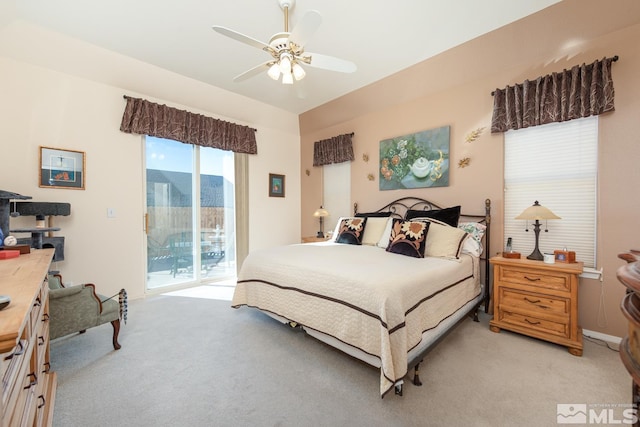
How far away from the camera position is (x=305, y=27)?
1.85 m

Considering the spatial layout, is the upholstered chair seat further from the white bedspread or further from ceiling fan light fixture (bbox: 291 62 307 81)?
ceiling fan light fixture (bbox: 291 62 307 81)

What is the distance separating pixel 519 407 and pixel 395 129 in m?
3.36

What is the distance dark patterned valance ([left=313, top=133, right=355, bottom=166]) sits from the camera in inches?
175

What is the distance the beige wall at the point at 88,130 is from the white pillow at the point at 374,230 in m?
2.93

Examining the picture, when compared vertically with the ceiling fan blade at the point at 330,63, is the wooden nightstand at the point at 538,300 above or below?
below

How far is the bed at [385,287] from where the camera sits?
5.31 ft

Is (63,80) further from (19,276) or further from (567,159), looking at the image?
(567,159)

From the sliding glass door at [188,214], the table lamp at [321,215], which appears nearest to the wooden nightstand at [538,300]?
the table lamp at [321,215]

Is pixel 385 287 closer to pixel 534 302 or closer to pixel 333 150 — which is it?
pixel 534 302

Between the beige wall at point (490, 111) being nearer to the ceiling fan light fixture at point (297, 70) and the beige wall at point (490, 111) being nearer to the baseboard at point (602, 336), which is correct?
the baseboard at point (602, 336)

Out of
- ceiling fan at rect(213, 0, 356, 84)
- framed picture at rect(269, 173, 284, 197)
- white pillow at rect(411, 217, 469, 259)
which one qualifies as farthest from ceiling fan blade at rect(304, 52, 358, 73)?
framed picture at rect(269, 173, 284, 197)

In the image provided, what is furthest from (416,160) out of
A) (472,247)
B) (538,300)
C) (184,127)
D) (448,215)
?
(184,127)

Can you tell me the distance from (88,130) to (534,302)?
199 inches

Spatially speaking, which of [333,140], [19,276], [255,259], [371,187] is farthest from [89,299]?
[333,140]
